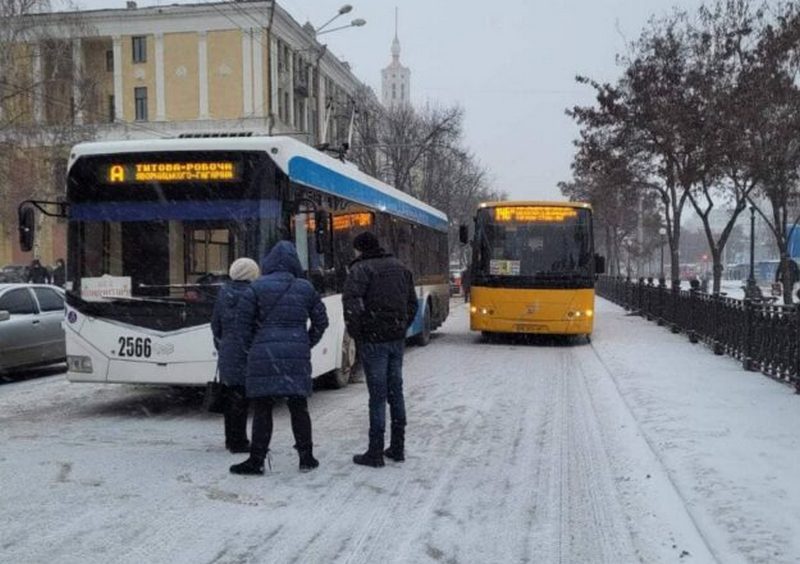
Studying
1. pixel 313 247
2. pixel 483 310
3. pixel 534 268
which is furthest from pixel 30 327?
pixel 534 268

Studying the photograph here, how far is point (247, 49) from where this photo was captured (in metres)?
50.8

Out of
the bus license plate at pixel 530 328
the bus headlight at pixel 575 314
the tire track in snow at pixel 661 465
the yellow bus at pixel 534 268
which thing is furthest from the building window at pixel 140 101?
the tire track in snow at pixel 661 465

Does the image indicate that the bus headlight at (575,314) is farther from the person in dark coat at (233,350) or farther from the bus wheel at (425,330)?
the person in dark coat at (233,350)

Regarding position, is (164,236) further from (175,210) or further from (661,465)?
(661,465)

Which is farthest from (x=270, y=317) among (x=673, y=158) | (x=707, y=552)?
(x=673, y=158)

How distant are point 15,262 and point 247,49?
21556 mm

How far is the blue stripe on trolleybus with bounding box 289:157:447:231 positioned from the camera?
362 inches

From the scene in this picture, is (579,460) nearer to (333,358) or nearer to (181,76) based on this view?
(333,358)

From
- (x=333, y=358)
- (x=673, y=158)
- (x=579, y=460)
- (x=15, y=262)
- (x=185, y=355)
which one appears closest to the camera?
(x=579, y=460)

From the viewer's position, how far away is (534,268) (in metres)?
17.0

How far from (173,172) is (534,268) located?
9.83 m

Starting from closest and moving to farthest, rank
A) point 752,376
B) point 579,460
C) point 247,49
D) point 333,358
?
point 579,460, point 333,358, point 752,376, point 247,49

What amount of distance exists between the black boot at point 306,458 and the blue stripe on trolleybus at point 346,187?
337cm

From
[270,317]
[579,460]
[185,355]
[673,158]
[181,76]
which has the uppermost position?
[181,76]
